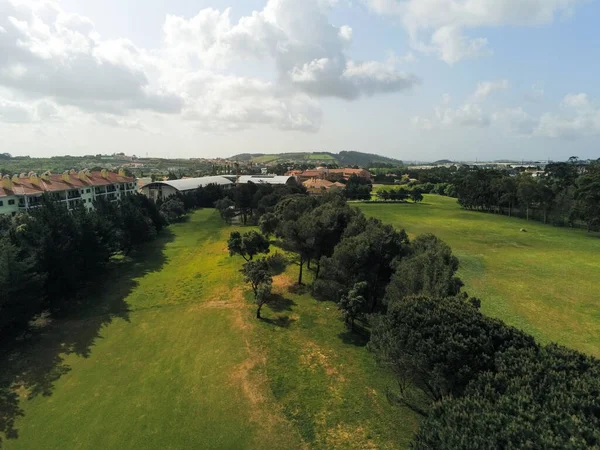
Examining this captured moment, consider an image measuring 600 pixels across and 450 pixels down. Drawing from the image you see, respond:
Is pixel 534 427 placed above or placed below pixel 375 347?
above

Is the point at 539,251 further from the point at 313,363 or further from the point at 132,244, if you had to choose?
the point at 132,244

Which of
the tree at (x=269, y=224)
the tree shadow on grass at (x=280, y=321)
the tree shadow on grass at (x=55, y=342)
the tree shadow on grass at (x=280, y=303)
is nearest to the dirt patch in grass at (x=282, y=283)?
the tree shadow on grass at (x=280, y=303)

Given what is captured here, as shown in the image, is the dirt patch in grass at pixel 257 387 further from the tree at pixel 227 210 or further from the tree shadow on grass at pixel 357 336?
the tree at pixel 227 210

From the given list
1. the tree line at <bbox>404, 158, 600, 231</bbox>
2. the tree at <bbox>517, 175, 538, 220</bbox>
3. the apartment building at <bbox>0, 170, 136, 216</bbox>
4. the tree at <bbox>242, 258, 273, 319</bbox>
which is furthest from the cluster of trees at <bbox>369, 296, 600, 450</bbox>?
the tree at <bbox>517, 175, 538, 220</bbox>

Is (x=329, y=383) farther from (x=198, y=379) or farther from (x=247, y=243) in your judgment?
(x=247, y=243)

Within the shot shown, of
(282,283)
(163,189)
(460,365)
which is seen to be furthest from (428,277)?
(163,189)

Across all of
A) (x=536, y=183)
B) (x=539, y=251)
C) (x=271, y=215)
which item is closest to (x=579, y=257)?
(x=539, y=251)
